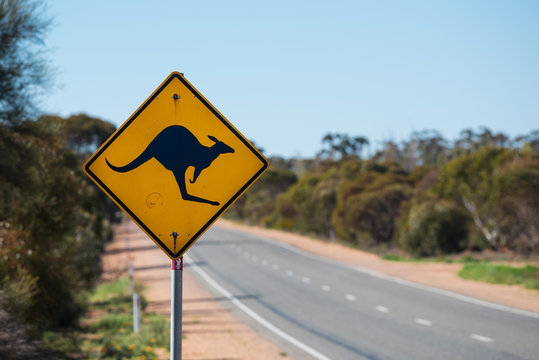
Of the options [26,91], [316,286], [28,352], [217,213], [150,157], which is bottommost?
[316,286]

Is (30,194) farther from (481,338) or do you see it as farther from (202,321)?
(481,338)

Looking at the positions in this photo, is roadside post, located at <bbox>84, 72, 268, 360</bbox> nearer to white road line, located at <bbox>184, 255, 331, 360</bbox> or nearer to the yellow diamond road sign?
the yellow diamond road sign

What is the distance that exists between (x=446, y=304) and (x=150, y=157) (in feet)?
45.0

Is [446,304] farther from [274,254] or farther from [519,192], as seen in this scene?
[274,254]

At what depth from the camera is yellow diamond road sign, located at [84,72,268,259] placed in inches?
130

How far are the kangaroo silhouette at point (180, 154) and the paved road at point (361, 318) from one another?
308 inches

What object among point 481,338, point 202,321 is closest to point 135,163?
point 481,338

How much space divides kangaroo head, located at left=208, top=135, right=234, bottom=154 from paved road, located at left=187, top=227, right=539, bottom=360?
25.7 ft

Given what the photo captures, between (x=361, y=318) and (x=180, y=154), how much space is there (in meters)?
11.6

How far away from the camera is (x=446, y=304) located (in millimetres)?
15422

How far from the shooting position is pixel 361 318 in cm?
1405

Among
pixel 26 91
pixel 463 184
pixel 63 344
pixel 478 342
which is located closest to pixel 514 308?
pixel 478 342

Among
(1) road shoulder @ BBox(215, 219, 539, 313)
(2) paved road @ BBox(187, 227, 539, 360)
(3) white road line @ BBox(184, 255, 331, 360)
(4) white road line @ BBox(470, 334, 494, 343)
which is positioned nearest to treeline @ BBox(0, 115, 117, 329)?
(3) white road line @ BBox(184, 255, 331, 360)

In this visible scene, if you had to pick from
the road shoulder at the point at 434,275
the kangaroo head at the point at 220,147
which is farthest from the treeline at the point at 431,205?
the kangaroo head at the point at 220,147
